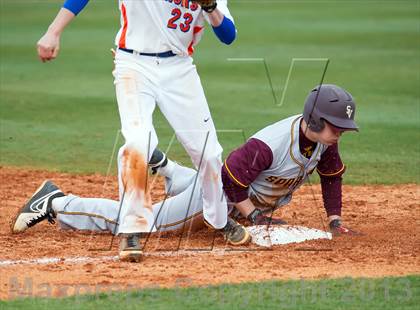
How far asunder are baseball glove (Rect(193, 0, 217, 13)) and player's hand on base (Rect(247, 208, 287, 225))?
155 centimetres

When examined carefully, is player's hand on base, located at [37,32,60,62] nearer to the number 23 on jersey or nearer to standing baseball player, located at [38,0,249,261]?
standing baseball player, located at [38,0,249,261]

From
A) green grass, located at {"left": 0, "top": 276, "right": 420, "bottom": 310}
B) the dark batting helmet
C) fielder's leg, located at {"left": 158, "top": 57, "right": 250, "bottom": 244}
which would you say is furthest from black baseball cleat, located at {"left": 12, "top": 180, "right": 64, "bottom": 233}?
the dark batting helmet

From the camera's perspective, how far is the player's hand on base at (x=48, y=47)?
18.8ft

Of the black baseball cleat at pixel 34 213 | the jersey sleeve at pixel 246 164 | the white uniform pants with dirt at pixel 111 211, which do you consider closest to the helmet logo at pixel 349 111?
the jersey sleeve at pixel 246 164

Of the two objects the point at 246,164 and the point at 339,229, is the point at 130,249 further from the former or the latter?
the point at 339,229

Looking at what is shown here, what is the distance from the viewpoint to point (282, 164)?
6.56m

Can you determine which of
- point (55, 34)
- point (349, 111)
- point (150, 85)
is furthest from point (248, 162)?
point (55, 34)

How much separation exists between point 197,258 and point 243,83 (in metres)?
10.6

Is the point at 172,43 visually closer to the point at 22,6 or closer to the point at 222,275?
the point at 222,275

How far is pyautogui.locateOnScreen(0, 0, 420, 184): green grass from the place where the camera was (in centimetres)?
1095

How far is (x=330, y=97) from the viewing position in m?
6.43

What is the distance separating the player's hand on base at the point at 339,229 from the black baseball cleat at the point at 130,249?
1.60 meters

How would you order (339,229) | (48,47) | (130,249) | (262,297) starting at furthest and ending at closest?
(339,229) → (130,249) → (48,47) → (262,297)

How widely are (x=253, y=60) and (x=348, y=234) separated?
12290 millimetres
